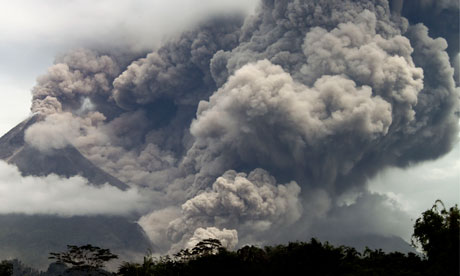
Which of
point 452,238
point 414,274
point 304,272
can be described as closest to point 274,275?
point 304,272

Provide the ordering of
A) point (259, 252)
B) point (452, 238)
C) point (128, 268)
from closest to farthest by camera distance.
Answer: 1. point (452, 238)
2. point (128, 268)
3. point (259, 252)

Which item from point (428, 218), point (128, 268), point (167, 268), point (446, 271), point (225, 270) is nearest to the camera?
point (446, 271)

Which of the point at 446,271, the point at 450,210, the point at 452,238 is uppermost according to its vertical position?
the point at 450,210

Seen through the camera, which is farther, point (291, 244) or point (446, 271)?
point (291, 244)

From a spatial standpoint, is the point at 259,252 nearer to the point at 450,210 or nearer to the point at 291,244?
the point at 291,244

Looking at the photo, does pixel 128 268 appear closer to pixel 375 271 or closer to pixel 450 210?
pixel 375 271

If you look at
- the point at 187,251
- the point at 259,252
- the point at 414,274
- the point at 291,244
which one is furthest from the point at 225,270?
the point at 187,251

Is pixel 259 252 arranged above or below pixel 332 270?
above
